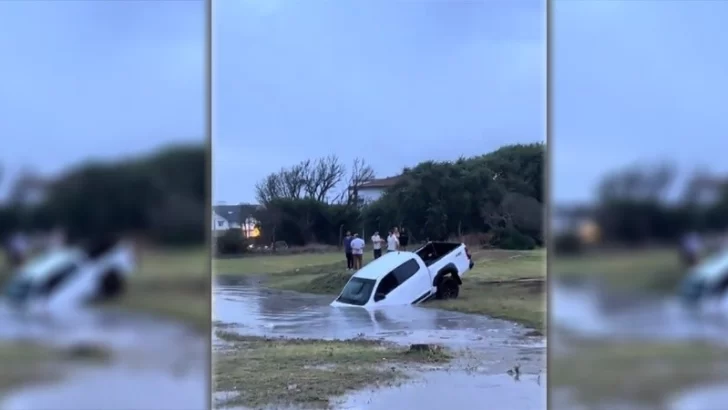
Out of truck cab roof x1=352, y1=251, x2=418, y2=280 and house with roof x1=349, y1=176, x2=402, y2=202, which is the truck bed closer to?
truck cab roof x1=352, y1=251, x2=418, y2=280

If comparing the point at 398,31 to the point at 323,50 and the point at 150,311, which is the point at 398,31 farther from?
the point at 150,311

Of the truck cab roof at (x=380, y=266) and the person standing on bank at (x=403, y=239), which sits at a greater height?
the person standing on bank at (x=403, y=239)

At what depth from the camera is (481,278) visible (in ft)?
13.5

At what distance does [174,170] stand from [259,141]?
0.48m

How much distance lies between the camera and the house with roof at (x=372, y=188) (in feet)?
13.2

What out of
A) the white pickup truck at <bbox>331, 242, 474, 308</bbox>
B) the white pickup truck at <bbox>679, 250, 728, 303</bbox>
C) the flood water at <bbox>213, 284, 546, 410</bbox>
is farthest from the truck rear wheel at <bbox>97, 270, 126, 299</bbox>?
the white pickup truck at <bbox>679, 250, 728, 303</bbox>

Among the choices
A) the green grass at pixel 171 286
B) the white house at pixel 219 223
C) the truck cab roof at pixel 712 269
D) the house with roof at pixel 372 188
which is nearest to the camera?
the truck cab roof at pixel 712 269

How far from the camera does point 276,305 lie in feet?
13.3

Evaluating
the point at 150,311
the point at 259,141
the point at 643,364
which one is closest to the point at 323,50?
the point at 259,141

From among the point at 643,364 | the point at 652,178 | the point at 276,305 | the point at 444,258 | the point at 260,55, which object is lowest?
the point at 643,364

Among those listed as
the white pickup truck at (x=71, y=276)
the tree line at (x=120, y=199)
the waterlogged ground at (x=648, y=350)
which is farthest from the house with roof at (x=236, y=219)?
the waterlogged ground at (x=648, y=350)

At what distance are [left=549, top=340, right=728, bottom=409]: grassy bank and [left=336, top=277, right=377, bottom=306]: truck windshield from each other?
1.15 metres

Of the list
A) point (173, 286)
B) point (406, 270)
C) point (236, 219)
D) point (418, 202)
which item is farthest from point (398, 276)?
point (173, 286)

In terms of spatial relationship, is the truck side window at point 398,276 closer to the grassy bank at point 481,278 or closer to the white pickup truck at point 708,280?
the grassy bank at point 481,278
